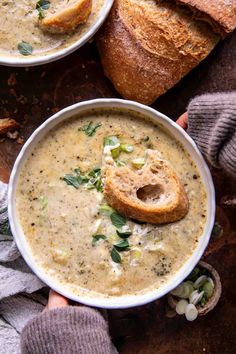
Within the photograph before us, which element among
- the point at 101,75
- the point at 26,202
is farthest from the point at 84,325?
the point at 101,75

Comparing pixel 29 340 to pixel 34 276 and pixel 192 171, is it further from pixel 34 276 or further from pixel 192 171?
pixel 192 171

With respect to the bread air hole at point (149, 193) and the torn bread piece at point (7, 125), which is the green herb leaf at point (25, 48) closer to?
the torn bread piece at point (7, 125)

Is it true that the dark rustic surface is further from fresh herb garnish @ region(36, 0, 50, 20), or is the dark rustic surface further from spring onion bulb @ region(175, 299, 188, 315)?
fresh herb garnish @ region(36, 0, 50, 20)

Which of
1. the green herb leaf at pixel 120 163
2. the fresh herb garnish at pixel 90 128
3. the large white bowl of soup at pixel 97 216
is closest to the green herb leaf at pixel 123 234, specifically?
the large white bowl of soup at pixel 97 216

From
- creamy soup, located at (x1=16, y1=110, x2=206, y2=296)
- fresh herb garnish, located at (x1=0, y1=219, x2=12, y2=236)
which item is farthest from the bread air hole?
fresh herb garnish, located at (x1=0, y1=219, x2=12, y2=236)

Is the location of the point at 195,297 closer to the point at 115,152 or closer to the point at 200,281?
the point at 200,281

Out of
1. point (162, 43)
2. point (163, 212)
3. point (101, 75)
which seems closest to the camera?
point (163, 212)
